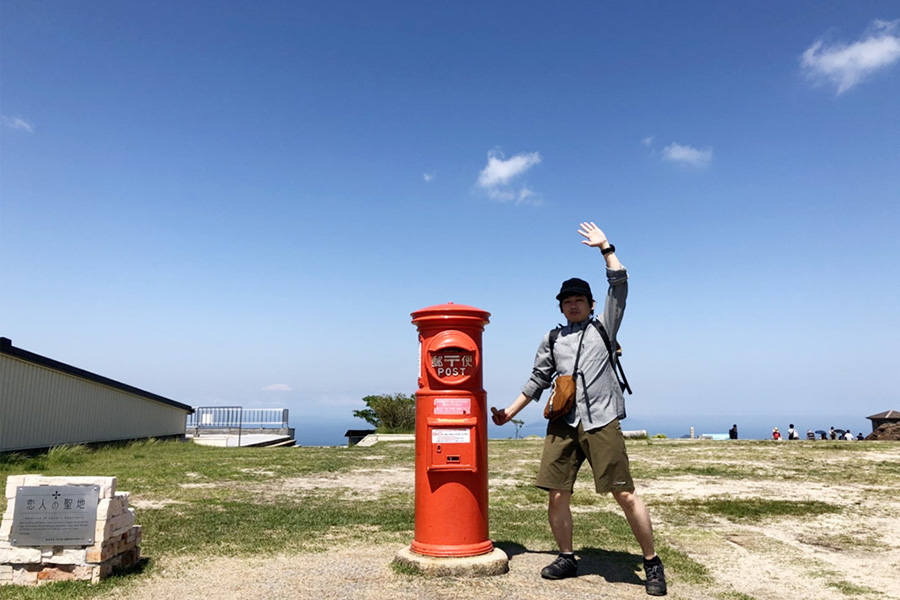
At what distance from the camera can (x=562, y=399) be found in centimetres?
470

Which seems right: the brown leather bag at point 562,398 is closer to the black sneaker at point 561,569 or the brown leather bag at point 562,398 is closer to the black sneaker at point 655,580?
the black sneaker at point 561,569

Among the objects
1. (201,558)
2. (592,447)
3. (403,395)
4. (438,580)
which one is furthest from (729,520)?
(403,395)

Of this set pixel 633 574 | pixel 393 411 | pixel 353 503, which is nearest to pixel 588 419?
pixel 633 574

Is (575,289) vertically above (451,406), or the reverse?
(575,289)

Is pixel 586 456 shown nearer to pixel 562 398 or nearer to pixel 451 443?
pixel 562 398

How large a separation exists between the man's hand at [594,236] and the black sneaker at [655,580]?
2.37 meters

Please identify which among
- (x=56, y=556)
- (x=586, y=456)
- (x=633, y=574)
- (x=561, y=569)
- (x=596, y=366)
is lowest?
(x=633, y=574)

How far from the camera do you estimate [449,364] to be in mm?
4980

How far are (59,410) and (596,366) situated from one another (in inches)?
711

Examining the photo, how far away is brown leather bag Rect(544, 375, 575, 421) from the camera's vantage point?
4688 millimetres

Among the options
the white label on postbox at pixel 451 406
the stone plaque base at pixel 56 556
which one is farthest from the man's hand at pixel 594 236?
the stone plaque base at pixel 56 556

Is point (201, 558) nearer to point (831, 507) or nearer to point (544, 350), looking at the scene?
point (544, 350)

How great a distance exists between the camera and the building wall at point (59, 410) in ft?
51.7

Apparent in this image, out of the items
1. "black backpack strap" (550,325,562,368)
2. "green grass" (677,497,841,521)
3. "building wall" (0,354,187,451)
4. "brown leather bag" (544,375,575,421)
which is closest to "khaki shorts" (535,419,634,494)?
"brown leather bag" (544,375,575,421)
